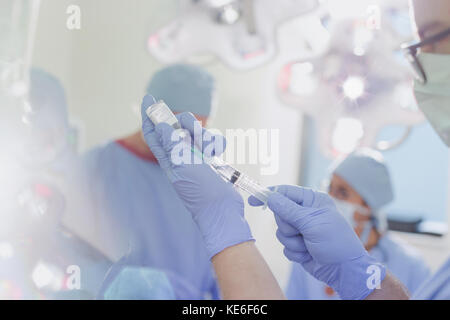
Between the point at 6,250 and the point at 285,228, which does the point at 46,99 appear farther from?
the point at 285,228

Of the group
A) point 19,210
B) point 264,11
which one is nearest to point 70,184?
point 19,210

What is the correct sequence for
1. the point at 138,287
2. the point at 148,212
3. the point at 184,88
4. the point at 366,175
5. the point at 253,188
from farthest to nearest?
the point at 366,175 → the point at 148,212 → the point at 184,88 → the point at 138,287 → the point at 253,188

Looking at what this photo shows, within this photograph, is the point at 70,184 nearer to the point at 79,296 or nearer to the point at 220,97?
the point at 79,296

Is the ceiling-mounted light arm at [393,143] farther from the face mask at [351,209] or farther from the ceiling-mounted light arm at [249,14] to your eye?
the ceiling-mounted light arm at [249,14]

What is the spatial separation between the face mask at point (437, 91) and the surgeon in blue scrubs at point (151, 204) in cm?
54

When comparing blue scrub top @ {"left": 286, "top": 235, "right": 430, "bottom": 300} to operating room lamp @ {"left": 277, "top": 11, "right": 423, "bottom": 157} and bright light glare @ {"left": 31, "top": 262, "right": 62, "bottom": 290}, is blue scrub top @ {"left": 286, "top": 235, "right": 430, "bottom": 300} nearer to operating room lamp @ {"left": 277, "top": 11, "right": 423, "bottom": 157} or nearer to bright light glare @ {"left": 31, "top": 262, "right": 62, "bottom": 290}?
operating room lamp @ {"left": 277, "top": 11, "right": 423, "bottom": 157}

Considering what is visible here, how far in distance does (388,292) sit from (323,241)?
16cm

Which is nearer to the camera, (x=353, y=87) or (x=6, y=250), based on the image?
(x=6, y=250)

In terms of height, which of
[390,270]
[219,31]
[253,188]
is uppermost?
[219,31]

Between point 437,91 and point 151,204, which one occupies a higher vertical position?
point 437,91

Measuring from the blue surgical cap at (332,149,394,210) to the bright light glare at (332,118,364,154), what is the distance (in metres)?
0.30

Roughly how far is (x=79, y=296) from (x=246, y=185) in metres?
0.44

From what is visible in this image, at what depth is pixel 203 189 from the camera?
2.02ft

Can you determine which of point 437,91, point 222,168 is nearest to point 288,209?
point 222,168
